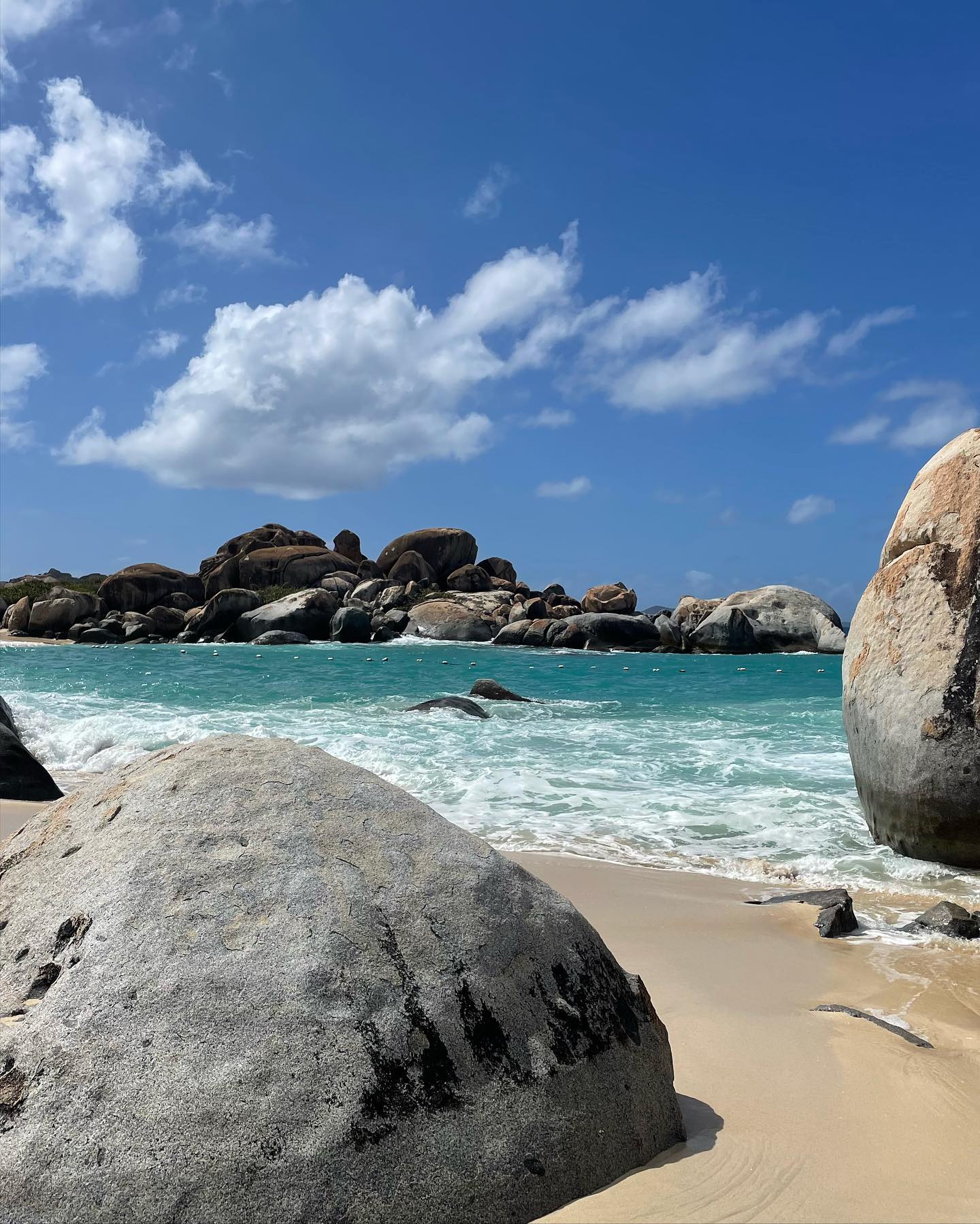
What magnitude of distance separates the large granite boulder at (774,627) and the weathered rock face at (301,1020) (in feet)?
131

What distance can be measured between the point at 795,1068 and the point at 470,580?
5479 centimetres

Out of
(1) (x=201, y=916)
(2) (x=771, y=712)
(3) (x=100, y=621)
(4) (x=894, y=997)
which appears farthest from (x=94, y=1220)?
(3) (x=100, y=621)

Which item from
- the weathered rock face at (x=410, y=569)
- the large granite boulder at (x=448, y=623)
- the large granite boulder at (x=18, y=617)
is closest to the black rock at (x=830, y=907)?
the large granite boulder at (x=448, y=623)

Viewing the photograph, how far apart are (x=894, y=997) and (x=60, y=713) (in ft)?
44.8

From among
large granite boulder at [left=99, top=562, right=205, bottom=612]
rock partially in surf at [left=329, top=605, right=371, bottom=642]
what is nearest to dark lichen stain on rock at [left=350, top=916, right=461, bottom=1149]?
rock partially in surf at [left=329, top=605, right=371, bottom=642]

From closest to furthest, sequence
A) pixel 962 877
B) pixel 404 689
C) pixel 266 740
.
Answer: pixel 266 740, pixel 962 877, pixel 404 689

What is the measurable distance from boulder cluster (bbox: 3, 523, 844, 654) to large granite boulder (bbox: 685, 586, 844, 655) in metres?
0.06

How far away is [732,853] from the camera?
6852 mm

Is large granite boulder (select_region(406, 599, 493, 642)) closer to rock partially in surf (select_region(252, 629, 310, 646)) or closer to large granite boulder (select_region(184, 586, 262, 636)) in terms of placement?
rock partially in surf (select_region(252, 629, 310, 646))

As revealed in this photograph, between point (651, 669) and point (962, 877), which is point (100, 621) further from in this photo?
point (962, 877)

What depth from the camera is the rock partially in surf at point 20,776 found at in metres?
8.51

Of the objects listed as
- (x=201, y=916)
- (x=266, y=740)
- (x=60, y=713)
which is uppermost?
(x=266, y=740)

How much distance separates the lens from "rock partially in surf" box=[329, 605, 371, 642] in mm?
Answer: 43500

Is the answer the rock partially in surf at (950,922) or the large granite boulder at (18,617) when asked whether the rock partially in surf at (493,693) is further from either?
the large granite boulder at (18,617)
